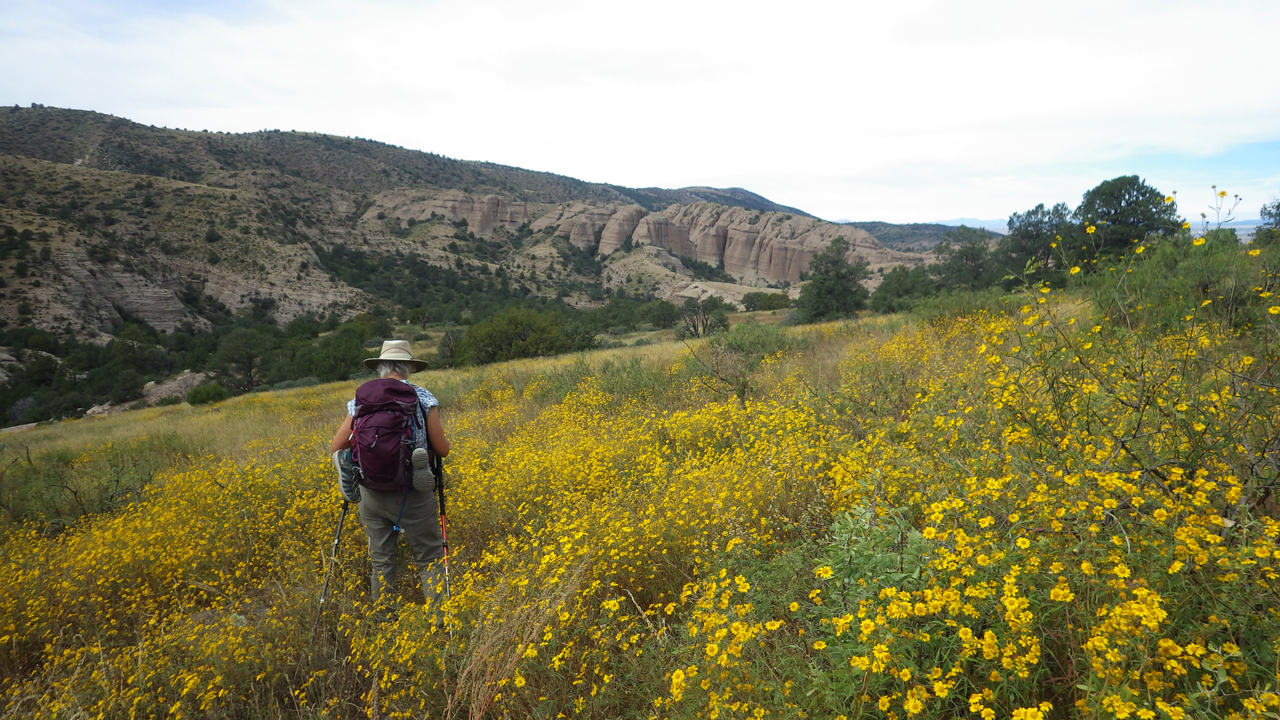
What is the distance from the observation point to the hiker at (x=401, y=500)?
3963 millimetres

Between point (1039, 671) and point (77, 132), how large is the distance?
97369 millimetres

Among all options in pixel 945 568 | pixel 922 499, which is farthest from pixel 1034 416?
pixel 945 568

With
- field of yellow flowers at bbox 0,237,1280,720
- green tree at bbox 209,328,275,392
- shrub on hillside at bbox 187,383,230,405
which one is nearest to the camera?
field of yellow flowers at bbox 0,237,1280,720

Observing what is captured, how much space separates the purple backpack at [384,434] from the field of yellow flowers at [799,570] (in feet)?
3.17

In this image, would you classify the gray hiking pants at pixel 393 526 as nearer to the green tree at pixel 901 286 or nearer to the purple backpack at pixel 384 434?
the purple backpack at pixel 384 434

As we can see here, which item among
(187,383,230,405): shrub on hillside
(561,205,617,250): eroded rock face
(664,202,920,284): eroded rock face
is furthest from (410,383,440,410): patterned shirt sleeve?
(664,202,920,284): eroded rock face

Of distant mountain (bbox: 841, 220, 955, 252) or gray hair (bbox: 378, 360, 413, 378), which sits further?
distant mountain (bbox: 841, 220, 955, 252)

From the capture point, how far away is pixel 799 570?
2791 millimetres

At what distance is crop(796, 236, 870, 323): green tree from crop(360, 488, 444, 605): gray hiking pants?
26406 mm

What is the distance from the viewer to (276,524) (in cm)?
557

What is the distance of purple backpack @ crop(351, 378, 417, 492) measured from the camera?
3.79 m

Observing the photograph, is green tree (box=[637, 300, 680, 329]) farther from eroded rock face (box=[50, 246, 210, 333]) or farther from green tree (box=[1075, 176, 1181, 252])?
eroded rock face (box=[50, 246, 210, 333])

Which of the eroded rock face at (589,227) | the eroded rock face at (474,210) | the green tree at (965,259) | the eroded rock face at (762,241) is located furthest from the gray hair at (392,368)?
the eroded rock face at (762,241)

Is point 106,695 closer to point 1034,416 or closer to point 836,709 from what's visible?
point 836,709
